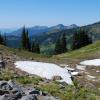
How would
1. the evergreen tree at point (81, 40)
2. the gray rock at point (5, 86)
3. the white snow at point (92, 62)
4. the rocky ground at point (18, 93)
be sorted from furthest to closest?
the evergreen tree at point (81, 40) → the white snow at point (92, 62) → the gray rock at point (5, 86) → the rocky ground at point (18, 93)

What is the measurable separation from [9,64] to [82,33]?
424 feet

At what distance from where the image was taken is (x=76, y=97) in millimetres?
18219

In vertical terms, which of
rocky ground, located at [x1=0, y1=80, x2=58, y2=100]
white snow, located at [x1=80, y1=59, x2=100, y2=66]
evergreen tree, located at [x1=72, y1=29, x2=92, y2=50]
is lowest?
evergreen tree, located at [x1=72, y1=29, x2=92, y2=50]

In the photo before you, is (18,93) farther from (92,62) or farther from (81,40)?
(81,40)

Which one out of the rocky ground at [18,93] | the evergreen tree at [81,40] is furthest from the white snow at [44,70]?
the evergreen tree at [81,40]

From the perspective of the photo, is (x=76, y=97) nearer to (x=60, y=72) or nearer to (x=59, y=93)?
(x=59, y=93)

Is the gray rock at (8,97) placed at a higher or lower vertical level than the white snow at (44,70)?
higher

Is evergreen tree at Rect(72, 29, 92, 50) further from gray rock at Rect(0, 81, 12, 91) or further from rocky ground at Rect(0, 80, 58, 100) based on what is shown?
gray rock at Rect(0, 81, 12, 91)

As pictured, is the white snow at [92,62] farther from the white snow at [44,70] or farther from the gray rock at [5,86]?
the gray rock at [5,86]

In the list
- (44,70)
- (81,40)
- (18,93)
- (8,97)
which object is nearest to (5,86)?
(18,93)

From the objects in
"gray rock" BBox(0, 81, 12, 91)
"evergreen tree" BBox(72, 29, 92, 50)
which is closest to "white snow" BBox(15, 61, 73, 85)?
"gray rock" BBox(0, 81, 12, 91)

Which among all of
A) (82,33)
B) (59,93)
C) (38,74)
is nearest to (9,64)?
(38,74)

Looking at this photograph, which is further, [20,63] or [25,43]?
[25,43]

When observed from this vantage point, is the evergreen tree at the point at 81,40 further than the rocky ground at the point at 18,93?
Yes
